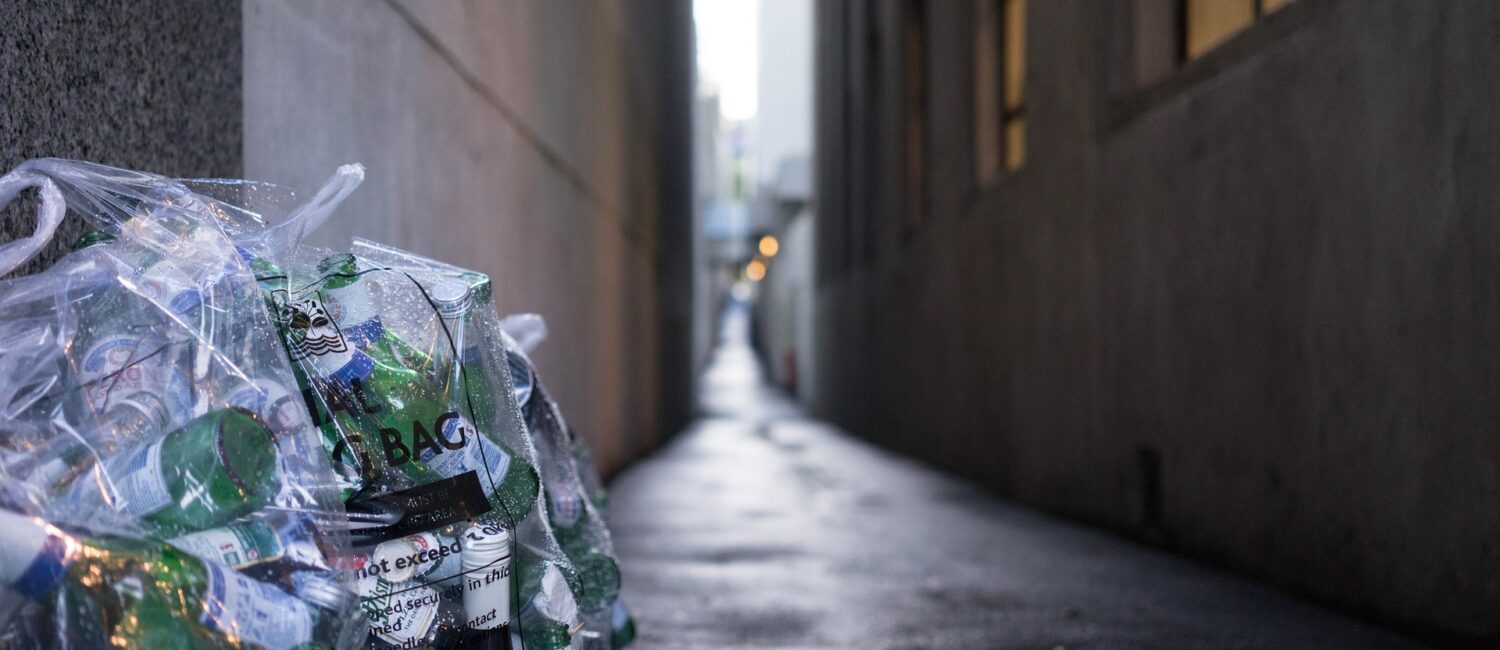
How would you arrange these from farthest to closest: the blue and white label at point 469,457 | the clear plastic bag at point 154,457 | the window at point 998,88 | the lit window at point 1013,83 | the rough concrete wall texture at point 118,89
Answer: the window at point 998,88, the lit window at point 1013,83, the rough concrete wall texture at point 118,89, the blue and white label at point 469,457, the clear plastic bag at point 154,457

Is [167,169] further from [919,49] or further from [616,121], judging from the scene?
[919,49]

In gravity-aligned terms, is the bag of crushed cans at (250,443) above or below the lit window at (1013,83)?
below

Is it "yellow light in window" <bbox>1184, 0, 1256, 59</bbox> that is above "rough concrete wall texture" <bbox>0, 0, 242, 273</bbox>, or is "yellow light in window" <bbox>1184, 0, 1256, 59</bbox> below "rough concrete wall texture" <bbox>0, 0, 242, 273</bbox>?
above

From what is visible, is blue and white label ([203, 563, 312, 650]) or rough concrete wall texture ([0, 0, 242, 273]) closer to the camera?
blue and white label ([203, 563, 312, 650])

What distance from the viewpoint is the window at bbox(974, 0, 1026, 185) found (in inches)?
396

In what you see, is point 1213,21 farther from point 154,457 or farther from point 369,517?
point 154,457

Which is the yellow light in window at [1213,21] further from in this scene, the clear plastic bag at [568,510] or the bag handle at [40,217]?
the bag handle at [40,217]

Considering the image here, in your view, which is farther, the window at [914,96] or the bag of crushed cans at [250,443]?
the window at [914,96]

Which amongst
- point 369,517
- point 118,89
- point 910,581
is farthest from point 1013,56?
point 369,517

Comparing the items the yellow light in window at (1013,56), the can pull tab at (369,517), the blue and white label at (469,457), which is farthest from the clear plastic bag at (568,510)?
the yellow light in window at (1013,56)

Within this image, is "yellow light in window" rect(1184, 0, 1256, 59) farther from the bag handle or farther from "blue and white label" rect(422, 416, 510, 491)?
the bag handle

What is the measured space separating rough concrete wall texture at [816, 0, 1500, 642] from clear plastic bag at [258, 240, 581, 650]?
9.62ft

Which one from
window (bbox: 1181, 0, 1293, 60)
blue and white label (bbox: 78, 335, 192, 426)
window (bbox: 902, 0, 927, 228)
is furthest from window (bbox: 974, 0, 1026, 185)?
blue and white label (bbox: 78, 335, 192, 426)

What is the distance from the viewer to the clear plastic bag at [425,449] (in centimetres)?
175
